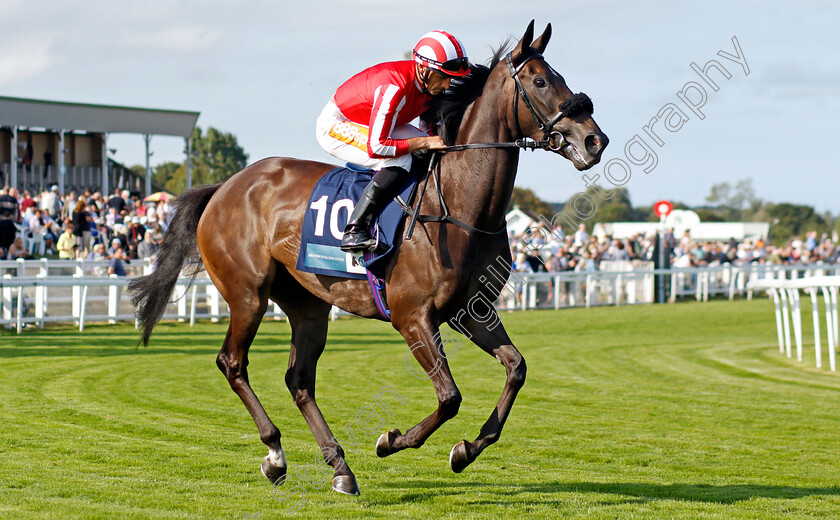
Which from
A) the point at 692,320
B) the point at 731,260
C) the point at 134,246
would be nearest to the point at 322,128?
the point at 134,246

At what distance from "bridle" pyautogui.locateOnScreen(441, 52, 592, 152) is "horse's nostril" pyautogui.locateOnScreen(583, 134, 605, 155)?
5.0 inches

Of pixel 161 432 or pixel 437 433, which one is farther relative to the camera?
pixel 437 433

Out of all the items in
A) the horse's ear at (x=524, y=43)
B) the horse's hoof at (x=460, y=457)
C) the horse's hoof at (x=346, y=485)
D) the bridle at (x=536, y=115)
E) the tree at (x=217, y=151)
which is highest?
the tree at (x=217, y=151)

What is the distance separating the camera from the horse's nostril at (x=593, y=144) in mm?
4207

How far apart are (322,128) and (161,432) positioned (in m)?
2.63

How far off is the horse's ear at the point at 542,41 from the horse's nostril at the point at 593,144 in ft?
2.01

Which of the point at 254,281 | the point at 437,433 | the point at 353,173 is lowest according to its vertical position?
the point at 437,433

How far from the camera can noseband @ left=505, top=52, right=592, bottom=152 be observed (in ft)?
14.0

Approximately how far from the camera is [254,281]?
5219 mm

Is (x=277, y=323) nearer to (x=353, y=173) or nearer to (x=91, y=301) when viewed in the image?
(x=91, y=301)

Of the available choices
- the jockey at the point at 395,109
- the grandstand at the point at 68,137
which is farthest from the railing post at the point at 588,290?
the jockey at the point at 395,109

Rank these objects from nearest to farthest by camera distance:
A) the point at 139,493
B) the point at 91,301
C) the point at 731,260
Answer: the point at 139,493, the point at 91,301, the point at 731,260

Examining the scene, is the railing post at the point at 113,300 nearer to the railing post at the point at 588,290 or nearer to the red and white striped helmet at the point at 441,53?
the railing post at the point at 588,290

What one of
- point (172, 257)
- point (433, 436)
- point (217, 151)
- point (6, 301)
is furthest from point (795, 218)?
point (172, 257)
